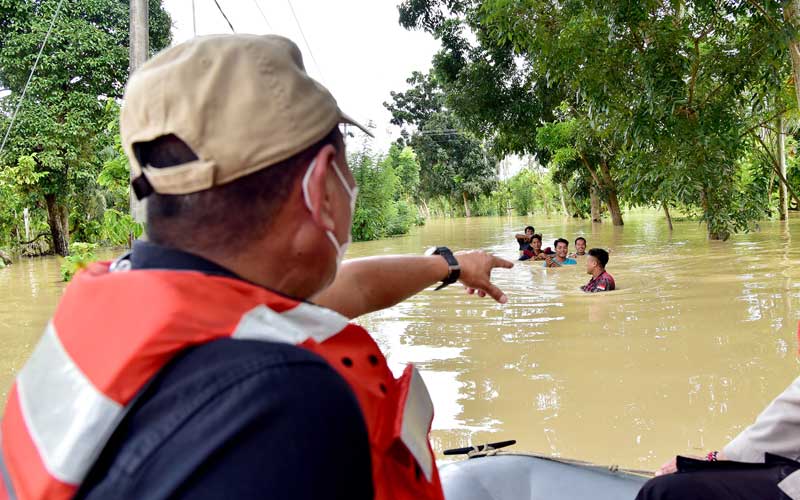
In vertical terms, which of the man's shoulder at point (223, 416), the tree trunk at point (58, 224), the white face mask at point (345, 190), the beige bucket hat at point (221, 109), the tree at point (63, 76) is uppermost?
the tree at point (63, 76)

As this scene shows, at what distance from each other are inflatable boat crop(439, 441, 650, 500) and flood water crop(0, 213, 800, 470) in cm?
131

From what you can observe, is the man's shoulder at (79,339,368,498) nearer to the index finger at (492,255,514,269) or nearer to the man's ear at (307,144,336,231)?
the man's ear at (307,144,336,231)

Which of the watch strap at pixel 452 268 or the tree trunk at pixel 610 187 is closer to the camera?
the watch strap at pixel 452 268

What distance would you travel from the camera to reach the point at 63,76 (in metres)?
19.2

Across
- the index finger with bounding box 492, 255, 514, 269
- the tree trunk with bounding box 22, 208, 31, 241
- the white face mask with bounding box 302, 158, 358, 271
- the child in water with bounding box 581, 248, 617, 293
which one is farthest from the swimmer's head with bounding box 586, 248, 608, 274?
the tree trunk with bounding box 22, 208, 31, 241

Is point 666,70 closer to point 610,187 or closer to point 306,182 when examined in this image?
point 306,182

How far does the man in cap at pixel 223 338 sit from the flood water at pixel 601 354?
9.98 feet

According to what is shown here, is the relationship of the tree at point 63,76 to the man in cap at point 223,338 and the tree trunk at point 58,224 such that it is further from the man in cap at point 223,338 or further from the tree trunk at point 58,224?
the man in cap at point 223,338

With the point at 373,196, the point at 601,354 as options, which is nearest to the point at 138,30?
the point at 601,354

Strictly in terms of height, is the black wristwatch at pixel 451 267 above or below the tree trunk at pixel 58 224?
below

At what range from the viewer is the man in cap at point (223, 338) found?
2.24 ft

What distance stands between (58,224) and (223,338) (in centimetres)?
2479

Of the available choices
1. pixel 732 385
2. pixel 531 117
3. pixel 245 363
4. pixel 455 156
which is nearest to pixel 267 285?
pixel 245 363

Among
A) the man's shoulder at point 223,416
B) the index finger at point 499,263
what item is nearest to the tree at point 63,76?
the index finger at point 499,263
